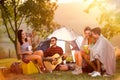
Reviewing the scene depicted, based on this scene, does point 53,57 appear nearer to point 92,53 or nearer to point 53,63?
point 53,63

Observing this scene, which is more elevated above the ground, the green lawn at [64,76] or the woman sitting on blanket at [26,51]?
the woman sitting on blanket at [26,51]

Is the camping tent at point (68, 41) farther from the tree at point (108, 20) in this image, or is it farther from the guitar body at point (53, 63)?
the tree at point (108, 20)

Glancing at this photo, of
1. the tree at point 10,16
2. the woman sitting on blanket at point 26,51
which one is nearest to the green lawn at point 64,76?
the woman sitting on blanket at point 26,51

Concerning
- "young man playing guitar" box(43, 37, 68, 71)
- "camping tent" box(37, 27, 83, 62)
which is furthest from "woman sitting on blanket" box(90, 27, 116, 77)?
"young man playing guitar" box(43, 37, 68, 71)

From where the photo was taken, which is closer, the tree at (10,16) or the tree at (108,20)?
the tree at (108,20)

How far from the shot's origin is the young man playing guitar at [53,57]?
352cm

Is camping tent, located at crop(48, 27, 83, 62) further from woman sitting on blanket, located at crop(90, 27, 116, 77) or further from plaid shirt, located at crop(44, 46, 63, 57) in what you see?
woman sitting on blanket, located at crop(90, 27, 116, 77)

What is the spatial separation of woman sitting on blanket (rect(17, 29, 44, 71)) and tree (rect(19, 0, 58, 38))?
0.12 m

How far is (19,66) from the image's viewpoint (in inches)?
141

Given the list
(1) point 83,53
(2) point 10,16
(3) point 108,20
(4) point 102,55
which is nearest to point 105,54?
(4) point 102,55

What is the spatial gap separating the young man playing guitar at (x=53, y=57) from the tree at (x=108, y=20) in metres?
0.43

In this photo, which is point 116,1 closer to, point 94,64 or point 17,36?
point 94,64

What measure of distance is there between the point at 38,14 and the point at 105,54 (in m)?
0.70

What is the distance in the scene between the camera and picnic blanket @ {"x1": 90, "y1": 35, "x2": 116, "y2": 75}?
3427 mm
